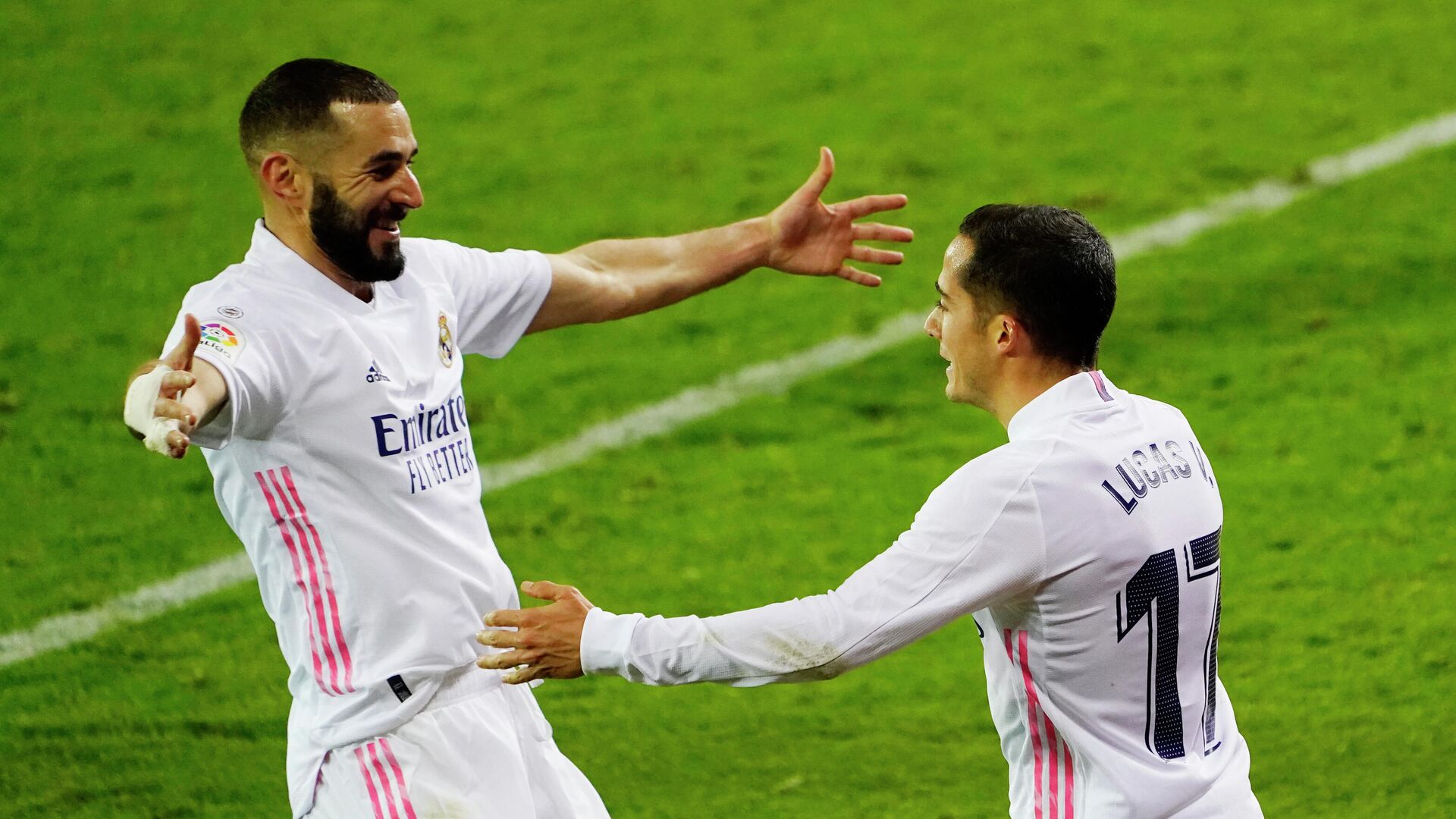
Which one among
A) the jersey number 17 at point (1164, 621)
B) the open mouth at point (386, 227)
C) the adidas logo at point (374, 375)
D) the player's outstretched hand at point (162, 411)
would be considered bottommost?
the jersey number 17 at point (1164, 621)

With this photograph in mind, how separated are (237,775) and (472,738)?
6.06 feet

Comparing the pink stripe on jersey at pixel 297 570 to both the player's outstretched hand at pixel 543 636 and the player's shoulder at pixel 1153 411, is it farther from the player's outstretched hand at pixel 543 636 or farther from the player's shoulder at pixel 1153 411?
the player's shoulder at pixel 1153 411

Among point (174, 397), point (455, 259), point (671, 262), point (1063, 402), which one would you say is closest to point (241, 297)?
point (174, 397)

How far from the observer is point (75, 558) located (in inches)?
254

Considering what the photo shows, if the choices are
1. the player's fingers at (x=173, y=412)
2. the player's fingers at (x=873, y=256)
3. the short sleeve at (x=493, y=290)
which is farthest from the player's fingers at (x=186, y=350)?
the player's fingers at (x=873, y=256)

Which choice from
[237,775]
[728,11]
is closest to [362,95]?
[237,775]

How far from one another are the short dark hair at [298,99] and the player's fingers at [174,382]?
722 millimetres

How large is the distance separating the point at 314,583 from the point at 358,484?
20 cm

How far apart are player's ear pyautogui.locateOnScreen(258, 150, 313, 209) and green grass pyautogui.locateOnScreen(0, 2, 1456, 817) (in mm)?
2056

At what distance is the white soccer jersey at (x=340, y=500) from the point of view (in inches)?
130

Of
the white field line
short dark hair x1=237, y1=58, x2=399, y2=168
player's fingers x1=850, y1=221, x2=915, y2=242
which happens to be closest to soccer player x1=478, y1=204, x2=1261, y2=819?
short dark hair x1=237, y1=58, x2=399, y2=168

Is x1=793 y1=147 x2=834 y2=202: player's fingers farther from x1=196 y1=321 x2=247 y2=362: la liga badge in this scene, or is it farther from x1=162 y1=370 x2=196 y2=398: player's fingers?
x1=162 y1=370 x2=196 y2=398: player's fingers

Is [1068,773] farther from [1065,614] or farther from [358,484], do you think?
[358,484]

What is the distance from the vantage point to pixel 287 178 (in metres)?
3.47
